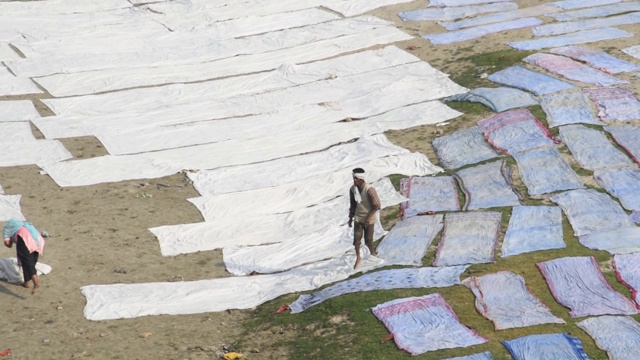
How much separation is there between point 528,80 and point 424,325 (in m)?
10.8

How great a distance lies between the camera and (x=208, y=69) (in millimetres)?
26266

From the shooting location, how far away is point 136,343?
14.3m

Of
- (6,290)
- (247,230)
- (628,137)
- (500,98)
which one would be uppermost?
(628,137)

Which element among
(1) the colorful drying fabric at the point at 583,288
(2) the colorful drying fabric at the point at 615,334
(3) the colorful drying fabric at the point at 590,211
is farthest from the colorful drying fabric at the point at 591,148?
(2) the colorful drying fabric at the point at 615,334

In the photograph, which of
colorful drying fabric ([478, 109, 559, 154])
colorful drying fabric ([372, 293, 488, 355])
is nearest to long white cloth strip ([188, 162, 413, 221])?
colorful drying fabric ([478, 109, 559, 154])

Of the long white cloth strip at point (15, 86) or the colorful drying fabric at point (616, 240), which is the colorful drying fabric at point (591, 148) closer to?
the colorful drying fabric at point (616, 240)

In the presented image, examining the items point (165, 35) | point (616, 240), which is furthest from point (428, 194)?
point (165, 35)

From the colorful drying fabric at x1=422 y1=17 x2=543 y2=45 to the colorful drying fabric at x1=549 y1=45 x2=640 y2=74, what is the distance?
3063 mm

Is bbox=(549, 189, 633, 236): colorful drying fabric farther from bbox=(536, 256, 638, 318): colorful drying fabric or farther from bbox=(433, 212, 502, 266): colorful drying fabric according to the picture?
bbox=(536, 256, 638, 318): colorful drying fabric

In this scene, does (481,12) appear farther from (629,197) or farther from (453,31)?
(629,197)

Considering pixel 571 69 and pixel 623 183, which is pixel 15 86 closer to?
pixel 571 69

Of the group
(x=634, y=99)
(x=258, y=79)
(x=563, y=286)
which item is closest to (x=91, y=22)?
(x=258, y=79)

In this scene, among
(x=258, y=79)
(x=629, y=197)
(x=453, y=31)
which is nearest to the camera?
(x=629, y=197)

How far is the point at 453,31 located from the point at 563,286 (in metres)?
15.1
